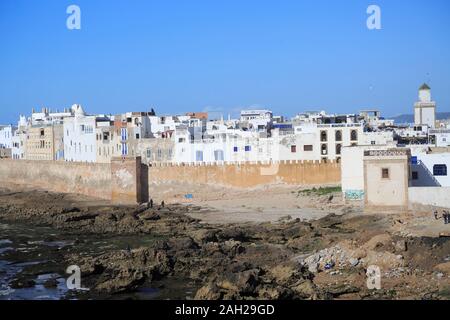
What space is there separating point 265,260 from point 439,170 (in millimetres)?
13721

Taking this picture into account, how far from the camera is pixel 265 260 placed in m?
27.8

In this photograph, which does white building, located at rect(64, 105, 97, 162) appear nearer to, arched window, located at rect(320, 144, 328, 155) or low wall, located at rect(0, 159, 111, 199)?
low wall, located at rect(0, 159, 111, 199)

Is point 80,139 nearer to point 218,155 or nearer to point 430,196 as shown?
point 218,155

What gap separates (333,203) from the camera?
41.1 metres

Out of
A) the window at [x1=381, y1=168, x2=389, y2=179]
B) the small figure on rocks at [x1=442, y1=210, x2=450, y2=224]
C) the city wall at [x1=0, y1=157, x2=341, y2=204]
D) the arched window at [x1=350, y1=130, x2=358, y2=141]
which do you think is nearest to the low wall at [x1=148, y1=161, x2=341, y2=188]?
the city wall at [x1=0, y1=157, x2=341, y2=204]

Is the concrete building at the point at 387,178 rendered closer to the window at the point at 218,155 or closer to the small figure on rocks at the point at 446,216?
the small figure on rocks at the point at 446,216

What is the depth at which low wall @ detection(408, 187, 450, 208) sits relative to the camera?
105ft

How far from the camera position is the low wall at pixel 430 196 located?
105 ft

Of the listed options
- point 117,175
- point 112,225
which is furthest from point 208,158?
point 112,225

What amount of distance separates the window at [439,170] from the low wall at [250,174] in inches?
424

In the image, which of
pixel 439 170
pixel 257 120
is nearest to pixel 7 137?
pixel 257 120

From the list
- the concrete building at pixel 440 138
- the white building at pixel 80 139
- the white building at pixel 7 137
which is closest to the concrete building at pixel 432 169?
the concrete building at pixel 440 138
